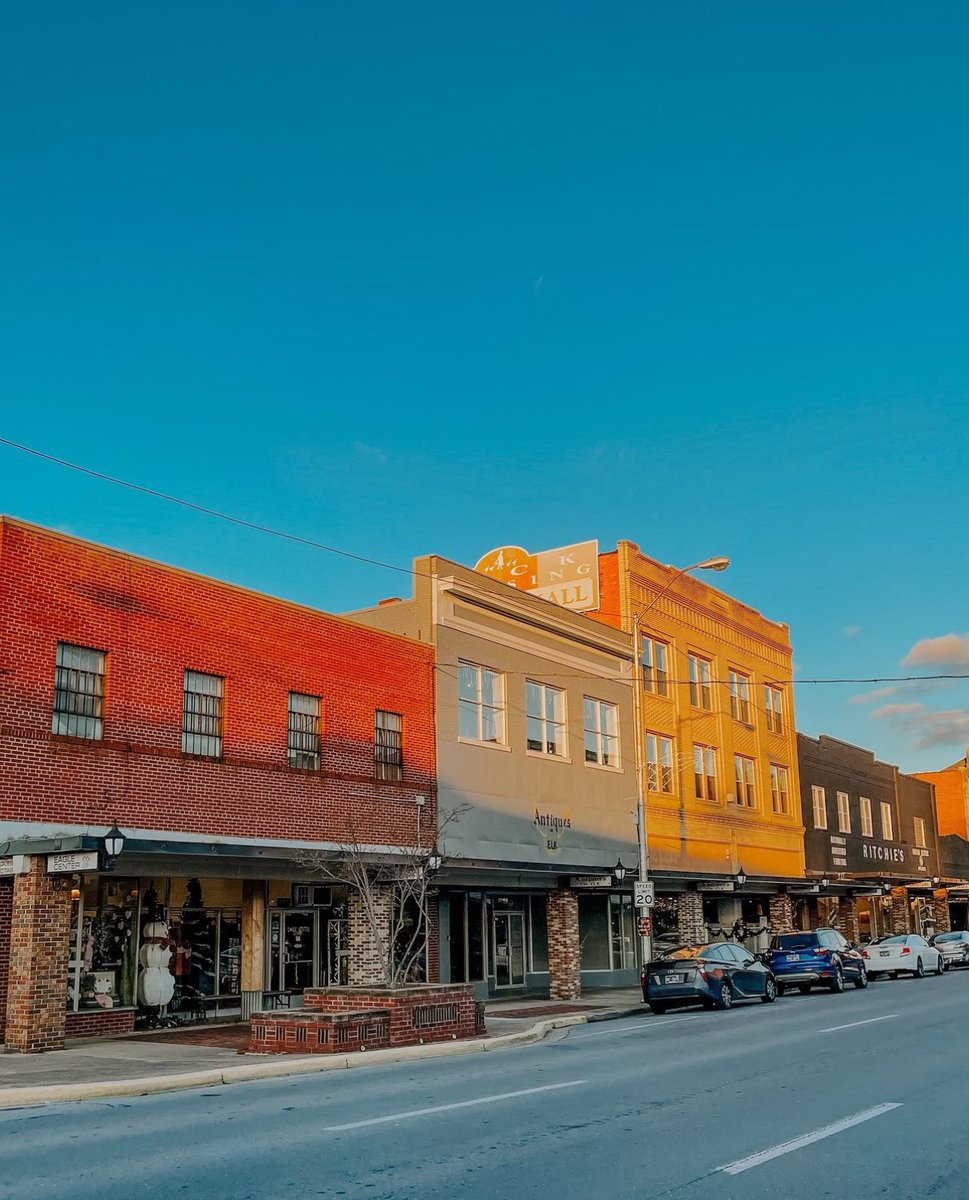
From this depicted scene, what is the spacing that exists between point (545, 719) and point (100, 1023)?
14635 mm

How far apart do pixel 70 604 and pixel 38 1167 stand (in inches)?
495

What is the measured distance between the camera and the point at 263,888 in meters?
24.8

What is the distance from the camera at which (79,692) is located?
20.6 metres

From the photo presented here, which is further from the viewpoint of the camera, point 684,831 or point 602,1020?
point 684,831

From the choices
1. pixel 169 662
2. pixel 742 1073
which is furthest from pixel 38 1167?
pixel 169 662

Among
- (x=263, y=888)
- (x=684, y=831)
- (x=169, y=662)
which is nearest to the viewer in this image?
(x=169, y=662)

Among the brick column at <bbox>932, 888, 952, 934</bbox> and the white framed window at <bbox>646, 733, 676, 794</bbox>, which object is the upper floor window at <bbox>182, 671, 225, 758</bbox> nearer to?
the white framed window at <bbox>646, 733, 676, 794</bbox>

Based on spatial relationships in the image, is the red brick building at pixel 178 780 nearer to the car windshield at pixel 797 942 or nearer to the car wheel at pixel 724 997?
the car wheel at pixel 724 997

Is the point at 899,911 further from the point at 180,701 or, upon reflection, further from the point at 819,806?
the point at 180,701

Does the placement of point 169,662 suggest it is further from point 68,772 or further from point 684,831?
point 684,831

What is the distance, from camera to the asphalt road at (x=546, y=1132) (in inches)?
324

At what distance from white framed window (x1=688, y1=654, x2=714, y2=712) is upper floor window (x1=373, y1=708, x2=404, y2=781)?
15990 millimetres

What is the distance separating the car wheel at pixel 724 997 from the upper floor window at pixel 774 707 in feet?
72.1

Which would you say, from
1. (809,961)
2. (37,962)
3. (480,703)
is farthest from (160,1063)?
(809,961)
